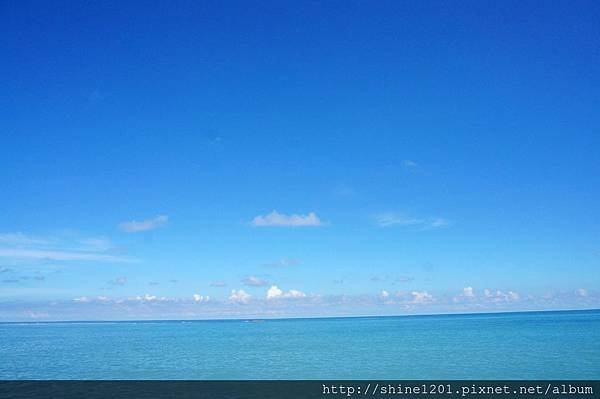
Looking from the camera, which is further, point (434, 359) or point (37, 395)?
point (434, 359)

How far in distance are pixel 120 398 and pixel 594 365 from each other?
49.2 metres

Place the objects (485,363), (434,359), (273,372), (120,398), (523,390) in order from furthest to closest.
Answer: (434,359) → (485,363) → (273,372) → (523,390) → (120,398)

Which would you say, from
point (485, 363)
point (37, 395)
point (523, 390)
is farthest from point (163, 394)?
point (485, 363)

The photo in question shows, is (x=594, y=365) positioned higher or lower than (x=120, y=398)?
lower

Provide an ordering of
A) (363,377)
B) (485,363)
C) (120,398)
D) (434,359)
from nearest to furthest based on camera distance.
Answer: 1. (120,398)
2. (363,377)
3. (485,363)
4. (434,359)

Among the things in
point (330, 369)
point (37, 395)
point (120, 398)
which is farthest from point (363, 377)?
point (37, 395)

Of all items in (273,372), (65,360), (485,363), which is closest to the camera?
(273,372)

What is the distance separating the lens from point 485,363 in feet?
174

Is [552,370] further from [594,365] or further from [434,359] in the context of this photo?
[434,359]

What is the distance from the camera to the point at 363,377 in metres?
45.1

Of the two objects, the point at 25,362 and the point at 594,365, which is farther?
the point at 25,362

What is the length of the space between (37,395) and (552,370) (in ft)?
152

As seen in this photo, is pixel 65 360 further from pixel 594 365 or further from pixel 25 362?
pixel 594 365

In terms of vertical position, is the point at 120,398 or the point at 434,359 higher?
the point at 120,398
